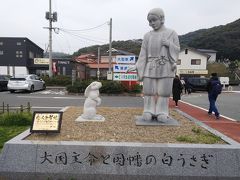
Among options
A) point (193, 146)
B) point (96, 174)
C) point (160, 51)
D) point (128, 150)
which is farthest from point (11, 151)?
point (160, 51)

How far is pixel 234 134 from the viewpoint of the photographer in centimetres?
764

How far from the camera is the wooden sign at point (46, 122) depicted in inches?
207

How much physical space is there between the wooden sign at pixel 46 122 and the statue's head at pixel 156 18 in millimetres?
3031

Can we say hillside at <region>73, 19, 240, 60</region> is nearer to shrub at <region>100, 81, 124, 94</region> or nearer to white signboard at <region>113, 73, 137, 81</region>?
shrub at <region>100, 81, 124, 94</region>

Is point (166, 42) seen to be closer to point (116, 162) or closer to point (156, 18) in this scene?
point (156, 18)

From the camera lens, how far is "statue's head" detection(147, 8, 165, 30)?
257 inches

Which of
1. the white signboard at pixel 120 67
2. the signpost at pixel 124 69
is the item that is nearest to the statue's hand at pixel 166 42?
the signpost at pixel 124 69

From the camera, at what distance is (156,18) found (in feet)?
21.5

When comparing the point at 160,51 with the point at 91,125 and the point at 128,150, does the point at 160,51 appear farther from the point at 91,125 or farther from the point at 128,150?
the point at 128,150

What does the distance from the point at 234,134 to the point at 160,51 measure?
3.19 m

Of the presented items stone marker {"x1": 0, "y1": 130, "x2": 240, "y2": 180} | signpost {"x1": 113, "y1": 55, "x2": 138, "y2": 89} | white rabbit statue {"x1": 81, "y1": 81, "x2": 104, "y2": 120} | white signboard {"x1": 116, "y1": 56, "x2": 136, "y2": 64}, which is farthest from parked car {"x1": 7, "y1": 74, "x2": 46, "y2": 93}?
stone marker {"x1": 0, "y1": 130, "x2": 240, "y2": 180}

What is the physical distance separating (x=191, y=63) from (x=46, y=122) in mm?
40970

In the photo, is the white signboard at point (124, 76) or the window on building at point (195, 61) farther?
the window on building at point (195, 61)

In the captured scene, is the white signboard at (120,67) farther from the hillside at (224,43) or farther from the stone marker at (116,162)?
the hillside at (224,43)
